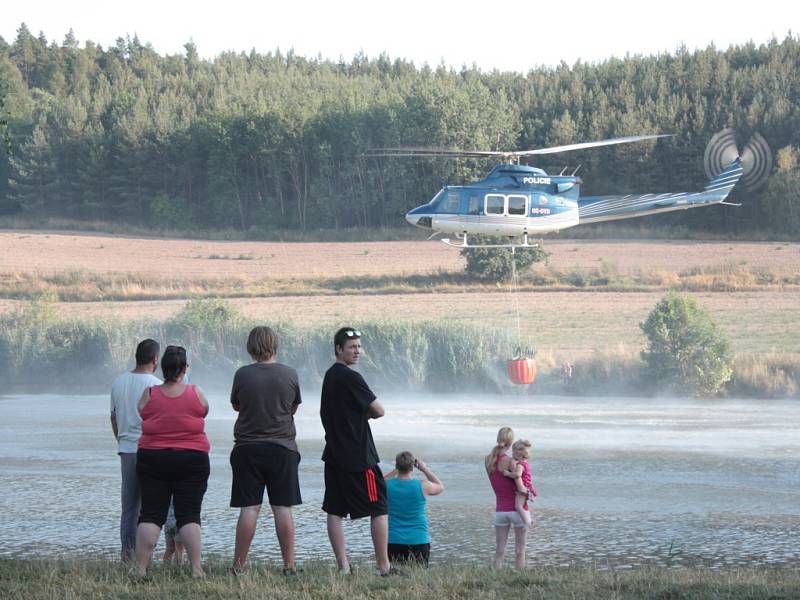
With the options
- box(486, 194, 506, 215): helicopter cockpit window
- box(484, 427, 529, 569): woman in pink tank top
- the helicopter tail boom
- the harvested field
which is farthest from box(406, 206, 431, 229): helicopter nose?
the harvested field

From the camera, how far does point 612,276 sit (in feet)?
160

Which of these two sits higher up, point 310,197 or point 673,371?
point 310,197

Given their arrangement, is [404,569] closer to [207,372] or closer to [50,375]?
[207,372]

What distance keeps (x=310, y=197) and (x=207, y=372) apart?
4497 cm

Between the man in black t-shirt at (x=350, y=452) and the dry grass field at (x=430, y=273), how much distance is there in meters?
24.3

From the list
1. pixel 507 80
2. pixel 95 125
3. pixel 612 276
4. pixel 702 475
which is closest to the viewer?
pixel 702 475

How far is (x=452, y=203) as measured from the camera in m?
27.5

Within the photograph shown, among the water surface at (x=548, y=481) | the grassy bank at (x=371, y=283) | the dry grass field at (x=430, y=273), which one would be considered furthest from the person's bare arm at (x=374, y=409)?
the grassy bank at (x=371, y=283)

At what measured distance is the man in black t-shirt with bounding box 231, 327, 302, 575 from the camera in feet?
27.6

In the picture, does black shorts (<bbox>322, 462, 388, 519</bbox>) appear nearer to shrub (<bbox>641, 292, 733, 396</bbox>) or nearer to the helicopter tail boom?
shrub (<bbox>641, 292, 733, 396</bbox>)

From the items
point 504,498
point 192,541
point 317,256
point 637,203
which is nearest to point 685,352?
point 637,203

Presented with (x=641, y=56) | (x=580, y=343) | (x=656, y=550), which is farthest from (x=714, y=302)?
(x=641, y=56)

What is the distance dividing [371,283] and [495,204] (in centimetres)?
2316

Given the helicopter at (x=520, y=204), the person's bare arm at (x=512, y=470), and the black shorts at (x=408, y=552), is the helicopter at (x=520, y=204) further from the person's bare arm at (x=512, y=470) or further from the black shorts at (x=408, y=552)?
the black shorts at (x=408, y=552)
